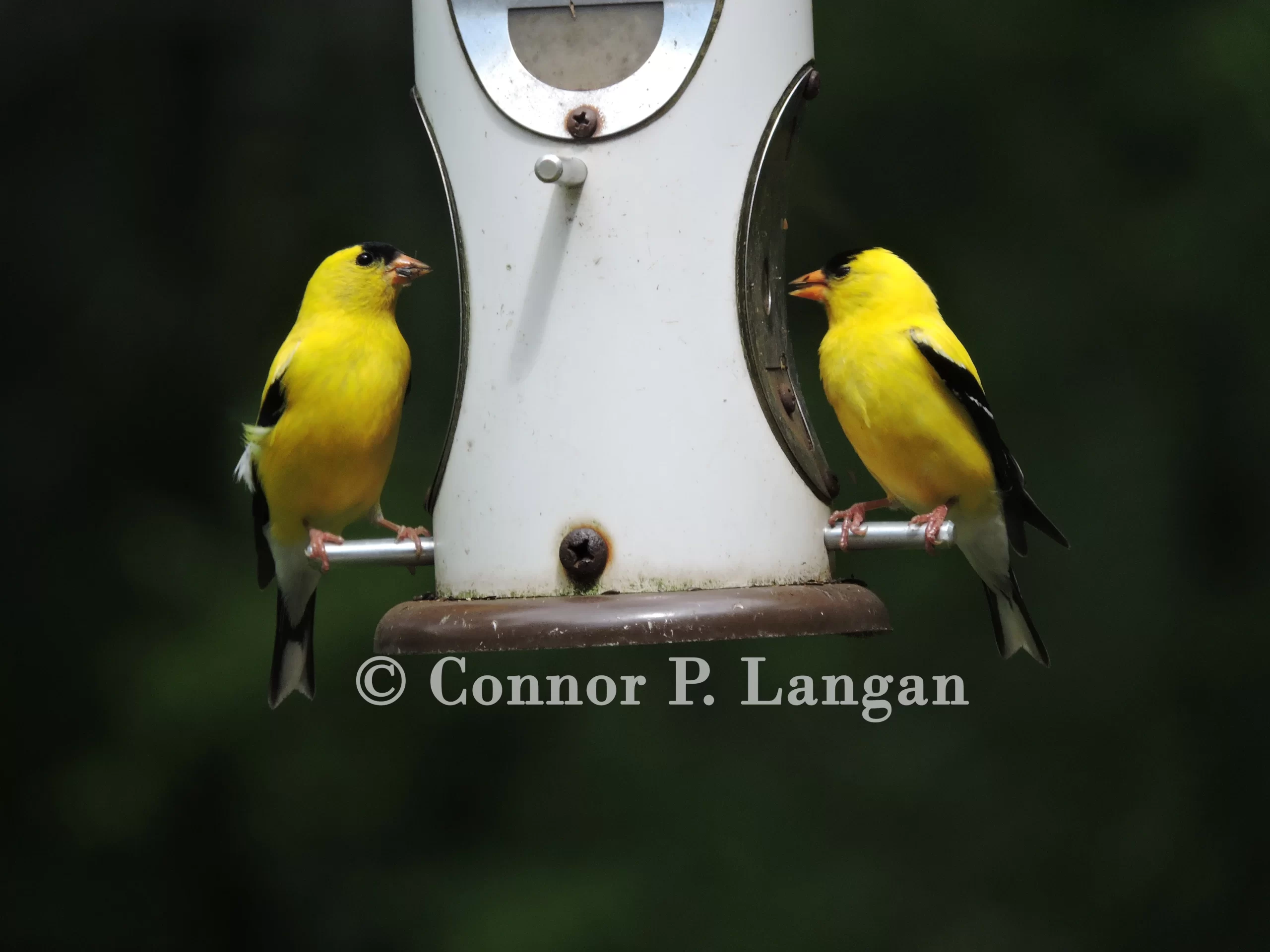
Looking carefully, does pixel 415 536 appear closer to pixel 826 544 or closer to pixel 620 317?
pixel 620 317

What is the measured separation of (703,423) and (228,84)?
146 inches

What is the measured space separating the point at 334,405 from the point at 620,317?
82 cm

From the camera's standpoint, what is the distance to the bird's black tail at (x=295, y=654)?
4723 mm

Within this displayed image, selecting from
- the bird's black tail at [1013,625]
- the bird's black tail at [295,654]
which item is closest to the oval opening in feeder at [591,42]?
the bird's black tail at [1013,625]

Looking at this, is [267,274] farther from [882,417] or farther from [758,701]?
[882,417]

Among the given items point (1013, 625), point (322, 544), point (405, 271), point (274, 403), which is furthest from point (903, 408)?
point (274, 403)

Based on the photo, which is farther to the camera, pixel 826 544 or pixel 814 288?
pixel 814 288

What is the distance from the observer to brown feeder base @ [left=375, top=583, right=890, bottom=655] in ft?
10.6

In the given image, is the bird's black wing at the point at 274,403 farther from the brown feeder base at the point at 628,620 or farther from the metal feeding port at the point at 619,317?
the brown feeder base at the point at 628,620

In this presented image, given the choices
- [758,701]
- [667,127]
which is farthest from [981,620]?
[667,127]

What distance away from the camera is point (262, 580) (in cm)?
439

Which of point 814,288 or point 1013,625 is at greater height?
point 814,288

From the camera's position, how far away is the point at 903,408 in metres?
3.88

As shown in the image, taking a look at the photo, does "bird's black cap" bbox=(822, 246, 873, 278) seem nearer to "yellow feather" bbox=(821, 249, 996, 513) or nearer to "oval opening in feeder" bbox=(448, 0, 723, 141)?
"yellow feather" bbox=(821, 249, 996, 513)
